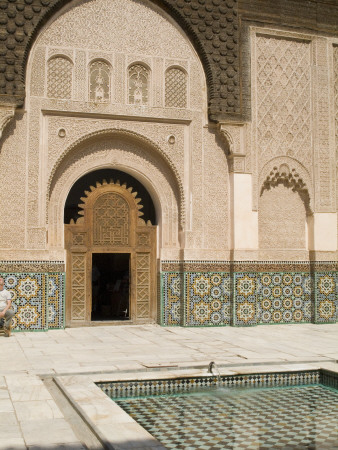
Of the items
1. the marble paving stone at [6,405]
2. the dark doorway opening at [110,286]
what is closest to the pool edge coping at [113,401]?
the marble paving stone at [6,405]

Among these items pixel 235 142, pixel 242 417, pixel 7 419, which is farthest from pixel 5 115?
pixel 242 417

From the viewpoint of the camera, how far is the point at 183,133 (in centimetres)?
766

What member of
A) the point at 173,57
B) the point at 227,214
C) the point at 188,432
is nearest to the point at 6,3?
the point at 173,57

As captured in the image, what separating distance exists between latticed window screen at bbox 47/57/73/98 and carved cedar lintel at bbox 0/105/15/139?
558 mm

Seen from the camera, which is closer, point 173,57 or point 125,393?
point 125,393

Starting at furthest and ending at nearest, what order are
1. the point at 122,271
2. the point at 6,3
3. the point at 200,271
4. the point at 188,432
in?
the point at 122,271, the point at 200,271, the point at 6,3, the point at 188,432

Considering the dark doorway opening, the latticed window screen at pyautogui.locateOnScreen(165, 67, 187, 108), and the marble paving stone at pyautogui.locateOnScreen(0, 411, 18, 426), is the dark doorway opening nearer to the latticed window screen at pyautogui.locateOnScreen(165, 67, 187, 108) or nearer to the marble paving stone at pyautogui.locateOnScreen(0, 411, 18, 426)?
the latticed window screen at pyautogui.locateOnScreen(165, 67, 187, 108)

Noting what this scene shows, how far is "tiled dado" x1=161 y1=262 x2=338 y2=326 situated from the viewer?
748 cm

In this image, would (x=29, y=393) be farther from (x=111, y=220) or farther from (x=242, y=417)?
(x=111, y=220)

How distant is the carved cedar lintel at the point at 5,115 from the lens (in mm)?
6756

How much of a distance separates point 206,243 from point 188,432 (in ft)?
14.7

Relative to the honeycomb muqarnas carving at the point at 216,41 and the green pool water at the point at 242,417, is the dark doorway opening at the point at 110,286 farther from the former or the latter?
the green pool water at the point at 242,417

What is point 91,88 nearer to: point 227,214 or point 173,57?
point 173,57

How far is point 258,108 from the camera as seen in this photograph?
25.8 feet
